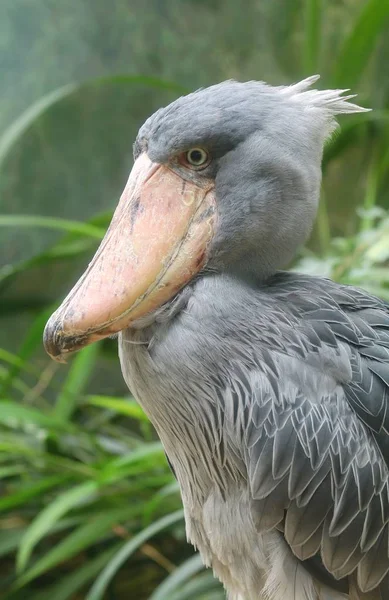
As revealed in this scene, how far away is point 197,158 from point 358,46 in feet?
3.98

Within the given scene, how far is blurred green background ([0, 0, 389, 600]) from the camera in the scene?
154 centimetres

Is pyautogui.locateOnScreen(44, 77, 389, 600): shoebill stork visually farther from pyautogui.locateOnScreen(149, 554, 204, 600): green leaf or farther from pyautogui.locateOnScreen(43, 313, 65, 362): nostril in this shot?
pyautogui.locateOnScreen(149, 554, 204, 600): green leaf

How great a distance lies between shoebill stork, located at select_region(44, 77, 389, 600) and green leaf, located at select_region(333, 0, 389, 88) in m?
1.08

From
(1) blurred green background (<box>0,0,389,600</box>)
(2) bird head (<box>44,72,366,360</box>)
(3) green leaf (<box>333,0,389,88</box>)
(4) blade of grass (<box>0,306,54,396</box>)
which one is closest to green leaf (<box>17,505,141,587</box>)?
(1) blurred green background (<box>0,0,389,600</box>)

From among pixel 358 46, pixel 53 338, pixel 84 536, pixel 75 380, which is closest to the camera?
pixel 53 338

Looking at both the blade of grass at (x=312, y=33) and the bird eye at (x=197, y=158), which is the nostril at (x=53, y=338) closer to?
the bird eye at (x=197, y=158)

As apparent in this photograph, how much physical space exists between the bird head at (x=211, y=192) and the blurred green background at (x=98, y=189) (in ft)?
2.18

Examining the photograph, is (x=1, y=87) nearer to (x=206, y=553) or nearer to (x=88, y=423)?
(x=88, y=423)

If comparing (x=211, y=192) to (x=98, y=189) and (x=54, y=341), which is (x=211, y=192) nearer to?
(x=54, y=341)

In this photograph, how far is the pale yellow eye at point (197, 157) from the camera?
0.75 meters

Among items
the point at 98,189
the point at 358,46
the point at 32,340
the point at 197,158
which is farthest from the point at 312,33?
the point at 197,158

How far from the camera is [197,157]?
756mm

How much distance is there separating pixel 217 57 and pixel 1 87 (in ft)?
2.11

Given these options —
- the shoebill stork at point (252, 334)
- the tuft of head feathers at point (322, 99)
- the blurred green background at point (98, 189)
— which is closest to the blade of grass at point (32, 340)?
the blurred green background at point (98, 189)
